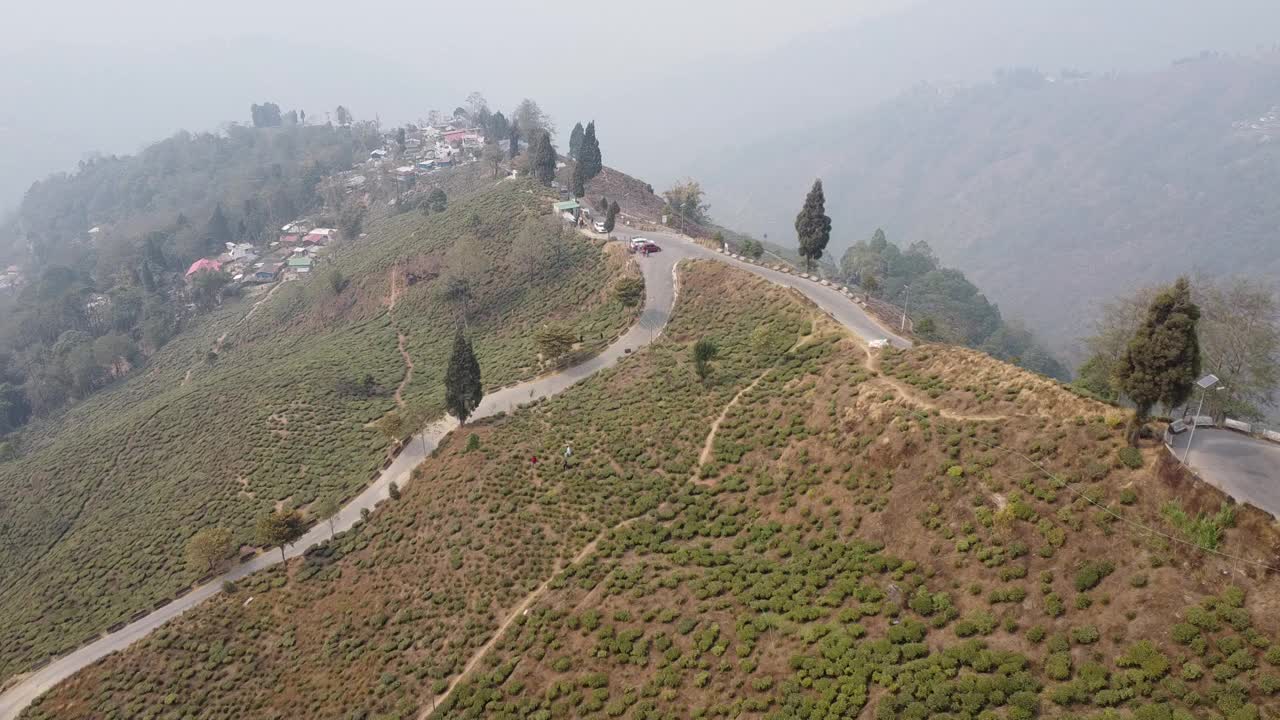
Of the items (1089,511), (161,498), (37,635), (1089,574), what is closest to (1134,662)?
(1089,574)

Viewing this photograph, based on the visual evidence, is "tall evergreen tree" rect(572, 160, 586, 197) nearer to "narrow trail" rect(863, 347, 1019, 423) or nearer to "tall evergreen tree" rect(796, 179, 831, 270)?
"tall evergreen tree" rect(796, 179, 831, 270)

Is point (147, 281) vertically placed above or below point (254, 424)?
above

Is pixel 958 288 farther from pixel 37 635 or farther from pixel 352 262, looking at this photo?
pixel 37 635

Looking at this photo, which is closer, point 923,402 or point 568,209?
point 923,402

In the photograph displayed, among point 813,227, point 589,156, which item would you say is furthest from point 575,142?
point 813,227

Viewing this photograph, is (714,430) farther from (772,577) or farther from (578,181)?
(578,181)
